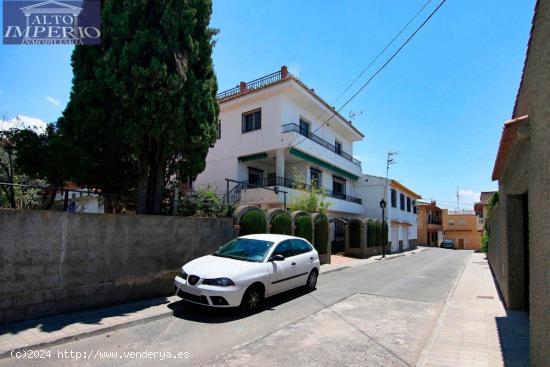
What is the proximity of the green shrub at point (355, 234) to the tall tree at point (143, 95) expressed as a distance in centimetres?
1603

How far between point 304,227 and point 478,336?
993 cm

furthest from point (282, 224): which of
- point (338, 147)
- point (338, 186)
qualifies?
point (338, 147)

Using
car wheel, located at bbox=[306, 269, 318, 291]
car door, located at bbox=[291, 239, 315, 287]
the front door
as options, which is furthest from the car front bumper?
the front door

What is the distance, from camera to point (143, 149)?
9469 millimetres

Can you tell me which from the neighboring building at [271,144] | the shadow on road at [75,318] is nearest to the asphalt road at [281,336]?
the shadow on road at [75,318]

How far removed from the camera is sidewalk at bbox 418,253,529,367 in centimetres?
490

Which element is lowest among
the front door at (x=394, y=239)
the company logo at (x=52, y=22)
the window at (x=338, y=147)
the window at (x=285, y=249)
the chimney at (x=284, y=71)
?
the front door at (x=394, y=239)

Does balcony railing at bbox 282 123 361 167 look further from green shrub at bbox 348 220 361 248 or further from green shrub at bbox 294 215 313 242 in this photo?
green shrub at bbox 294 215 313 242

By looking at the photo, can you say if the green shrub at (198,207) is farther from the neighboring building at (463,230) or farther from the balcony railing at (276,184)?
the neighboring building at (463,230)

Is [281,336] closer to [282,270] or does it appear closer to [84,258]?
[282,270]

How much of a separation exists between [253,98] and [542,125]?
19.8 m

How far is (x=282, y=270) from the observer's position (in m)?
8.52

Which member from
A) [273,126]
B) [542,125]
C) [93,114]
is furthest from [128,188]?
[273,126]

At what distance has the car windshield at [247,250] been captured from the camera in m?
8.23
